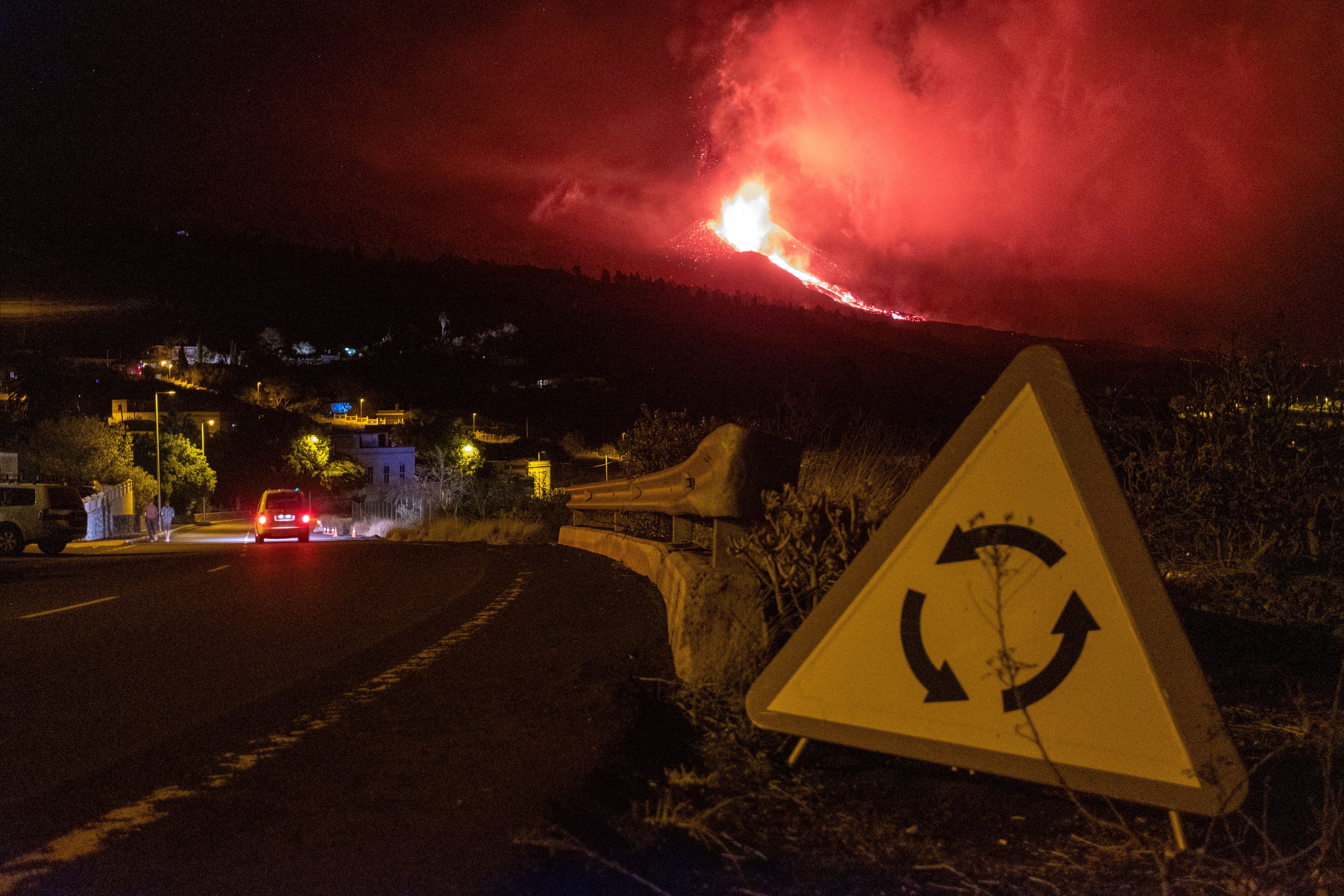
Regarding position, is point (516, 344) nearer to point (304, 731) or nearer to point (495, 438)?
point (495, 438)

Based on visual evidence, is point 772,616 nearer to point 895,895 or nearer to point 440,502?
point 895,895

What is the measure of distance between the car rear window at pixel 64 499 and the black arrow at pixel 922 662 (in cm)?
2576

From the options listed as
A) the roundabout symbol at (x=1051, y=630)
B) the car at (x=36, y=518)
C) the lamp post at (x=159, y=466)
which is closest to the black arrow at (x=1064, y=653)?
the roundabout symbol at (x=1051, y=630)

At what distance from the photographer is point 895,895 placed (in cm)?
315

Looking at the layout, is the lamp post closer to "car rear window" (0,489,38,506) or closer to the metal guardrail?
"car rear window" (0,489,38,506)

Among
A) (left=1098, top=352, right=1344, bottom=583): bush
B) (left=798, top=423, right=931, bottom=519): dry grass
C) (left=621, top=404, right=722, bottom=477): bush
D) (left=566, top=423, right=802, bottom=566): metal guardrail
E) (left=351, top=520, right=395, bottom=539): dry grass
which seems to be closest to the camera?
(left=566, top=423, right=802, bottom=566): metal guardrail

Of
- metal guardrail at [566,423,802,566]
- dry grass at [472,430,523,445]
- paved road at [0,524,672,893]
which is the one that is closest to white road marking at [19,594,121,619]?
paved road at [0,524,672,893]

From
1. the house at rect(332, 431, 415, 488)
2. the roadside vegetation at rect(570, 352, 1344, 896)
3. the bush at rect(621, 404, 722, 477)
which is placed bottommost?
the roadside vegetation at rect(570, 352, 1344, 896)

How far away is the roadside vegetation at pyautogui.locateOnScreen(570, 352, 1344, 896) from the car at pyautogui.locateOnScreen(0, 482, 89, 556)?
2190 centimetres

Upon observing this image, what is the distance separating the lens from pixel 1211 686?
5.31 m

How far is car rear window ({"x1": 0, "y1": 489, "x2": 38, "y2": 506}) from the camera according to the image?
2380 cm

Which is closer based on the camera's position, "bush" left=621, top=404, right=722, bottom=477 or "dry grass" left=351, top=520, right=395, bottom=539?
"bush" left=621, top=404, right=722, bottom=477

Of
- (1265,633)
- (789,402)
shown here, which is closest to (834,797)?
(1265,633)

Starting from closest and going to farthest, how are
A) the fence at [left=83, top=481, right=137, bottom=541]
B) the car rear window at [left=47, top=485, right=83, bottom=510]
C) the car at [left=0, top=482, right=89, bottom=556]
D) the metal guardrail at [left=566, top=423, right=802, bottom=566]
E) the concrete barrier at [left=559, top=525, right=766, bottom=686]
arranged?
the concrete barrier at [left=559, top=525, right=766, bottom=686] < the metal guardrail at [left=566, top=423, right=802, bottom=566] < the car at [left=0, top=482, right=89, bottom=556] < the car rear window at [left=47, top=485, right=83, bottom=510] < the fence at [left=83, top=481, right=137, bottom=541]
